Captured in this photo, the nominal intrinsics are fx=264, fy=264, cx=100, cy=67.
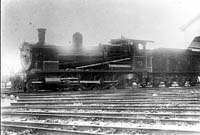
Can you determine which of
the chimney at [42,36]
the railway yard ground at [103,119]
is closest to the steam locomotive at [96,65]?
the chimney at [42,36]

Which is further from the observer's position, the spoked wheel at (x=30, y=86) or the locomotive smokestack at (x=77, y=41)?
the locomotive smokestack at (x=77, y=41)

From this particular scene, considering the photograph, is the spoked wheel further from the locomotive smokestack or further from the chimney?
the locomotive smokestack

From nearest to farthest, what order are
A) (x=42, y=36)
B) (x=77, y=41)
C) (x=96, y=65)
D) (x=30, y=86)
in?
(x=30, y=86) → (x=42, y=36) → (x=77, y=41) → (x=96, y=65)

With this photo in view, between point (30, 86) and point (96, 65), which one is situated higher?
point (96, 65)

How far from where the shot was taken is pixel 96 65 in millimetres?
15227

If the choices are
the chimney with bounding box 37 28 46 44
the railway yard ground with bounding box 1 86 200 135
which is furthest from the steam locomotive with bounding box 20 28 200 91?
the railway yard ground with bounding box 1 86 200 135

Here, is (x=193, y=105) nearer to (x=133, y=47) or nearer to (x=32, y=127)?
(x=32, y=127)

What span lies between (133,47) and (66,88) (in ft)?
15.6

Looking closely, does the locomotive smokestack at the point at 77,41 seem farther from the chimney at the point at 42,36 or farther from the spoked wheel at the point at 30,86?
the spoked wheel at the point at 30,86

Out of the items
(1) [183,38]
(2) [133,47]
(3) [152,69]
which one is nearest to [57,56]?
(2) [133,47]

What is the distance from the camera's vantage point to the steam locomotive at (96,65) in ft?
45.3

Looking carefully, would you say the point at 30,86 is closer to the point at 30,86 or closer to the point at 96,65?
the point at 30,86


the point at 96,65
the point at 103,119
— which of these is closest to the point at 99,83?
the point at 96,65

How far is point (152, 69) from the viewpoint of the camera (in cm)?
1673
